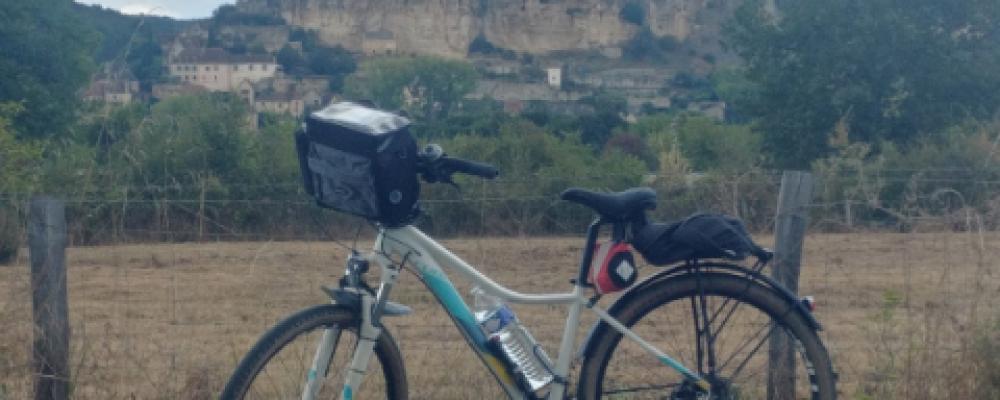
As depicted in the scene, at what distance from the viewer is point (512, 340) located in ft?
12.0

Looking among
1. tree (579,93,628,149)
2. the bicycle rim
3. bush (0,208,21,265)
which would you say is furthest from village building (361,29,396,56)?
the bicycle rim

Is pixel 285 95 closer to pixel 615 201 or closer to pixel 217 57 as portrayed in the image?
pixel 217 57

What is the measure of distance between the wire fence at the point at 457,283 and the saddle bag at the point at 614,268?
3.44 feet

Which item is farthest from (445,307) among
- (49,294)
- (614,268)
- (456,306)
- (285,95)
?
(285,95)

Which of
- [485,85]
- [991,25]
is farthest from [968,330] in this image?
[485,85]

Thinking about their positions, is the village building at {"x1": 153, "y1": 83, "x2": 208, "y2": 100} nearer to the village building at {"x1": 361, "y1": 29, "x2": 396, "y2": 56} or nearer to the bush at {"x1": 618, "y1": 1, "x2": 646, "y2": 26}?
the village building at {"x1": 361, "y1": 29, "x2": 396, "y2": 56}

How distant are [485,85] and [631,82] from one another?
13.8 metres

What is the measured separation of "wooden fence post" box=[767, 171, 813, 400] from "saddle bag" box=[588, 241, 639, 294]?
1208 millimetres

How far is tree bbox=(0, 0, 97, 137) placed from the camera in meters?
28.7

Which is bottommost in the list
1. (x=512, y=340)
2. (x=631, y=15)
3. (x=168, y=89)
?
(x=168, y=89)

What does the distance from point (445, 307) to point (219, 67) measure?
50.8 m

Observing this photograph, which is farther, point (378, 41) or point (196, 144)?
point (378, 41)

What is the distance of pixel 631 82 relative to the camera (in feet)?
221

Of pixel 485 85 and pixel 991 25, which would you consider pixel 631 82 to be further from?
pixel 991 25
